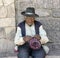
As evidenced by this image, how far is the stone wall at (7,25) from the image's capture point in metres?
6.21

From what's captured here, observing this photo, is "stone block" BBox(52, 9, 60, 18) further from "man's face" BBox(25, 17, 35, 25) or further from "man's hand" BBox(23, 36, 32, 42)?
"man's hand" BBox(23, 36, 32, 42)

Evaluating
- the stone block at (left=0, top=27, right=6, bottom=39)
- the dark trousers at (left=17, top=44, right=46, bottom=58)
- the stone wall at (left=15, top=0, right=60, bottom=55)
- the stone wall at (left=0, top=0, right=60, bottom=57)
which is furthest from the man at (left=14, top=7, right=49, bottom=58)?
the stone wall at (left=15, top=0, right=60, bottom=55)

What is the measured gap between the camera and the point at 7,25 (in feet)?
20.5

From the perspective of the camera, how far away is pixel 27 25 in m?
5.23

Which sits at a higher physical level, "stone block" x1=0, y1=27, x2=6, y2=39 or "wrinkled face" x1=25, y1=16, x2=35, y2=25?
"wrinkled face" x1=25, y1=16, x2=35, y2=25

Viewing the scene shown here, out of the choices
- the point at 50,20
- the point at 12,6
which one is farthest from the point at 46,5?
the point at 12,6


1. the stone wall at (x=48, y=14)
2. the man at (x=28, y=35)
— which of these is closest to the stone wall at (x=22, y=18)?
the stone wall at (x=48, y=14)

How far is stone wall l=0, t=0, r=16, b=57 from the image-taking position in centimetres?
621

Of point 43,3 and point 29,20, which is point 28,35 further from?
point 43,3

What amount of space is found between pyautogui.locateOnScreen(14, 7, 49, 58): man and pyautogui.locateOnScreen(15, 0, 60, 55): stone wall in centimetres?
125

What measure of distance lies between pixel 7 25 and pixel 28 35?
1.13 metres

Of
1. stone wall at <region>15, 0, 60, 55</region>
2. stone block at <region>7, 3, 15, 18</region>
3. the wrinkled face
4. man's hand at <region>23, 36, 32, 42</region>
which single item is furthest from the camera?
stone wall at <region>15, 0, 60, 55</region>

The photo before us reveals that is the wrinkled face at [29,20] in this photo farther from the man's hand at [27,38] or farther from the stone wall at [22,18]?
the stone wall at [22,18]

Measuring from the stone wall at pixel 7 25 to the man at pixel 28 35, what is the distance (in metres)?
1.06
